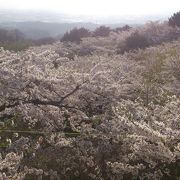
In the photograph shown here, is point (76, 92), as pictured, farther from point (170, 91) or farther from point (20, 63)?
point (170, 91)

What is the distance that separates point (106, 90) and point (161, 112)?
150cm

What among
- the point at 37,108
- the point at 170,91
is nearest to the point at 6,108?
the point at 37,108

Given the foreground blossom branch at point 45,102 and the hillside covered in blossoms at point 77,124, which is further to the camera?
the foreground blossom branch at point 45,102

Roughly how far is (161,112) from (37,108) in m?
3.03

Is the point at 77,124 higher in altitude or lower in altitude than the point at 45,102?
lower

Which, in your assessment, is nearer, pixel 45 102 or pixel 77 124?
pixel 45 102

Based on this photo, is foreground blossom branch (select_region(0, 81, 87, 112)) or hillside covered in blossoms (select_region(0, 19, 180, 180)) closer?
hillside covered in blossoms (select_region(0, 19, 180, 180))

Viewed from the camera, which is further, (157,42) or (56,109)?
(157,42)

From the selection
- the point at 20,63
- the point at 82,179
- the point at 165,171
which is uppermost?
the point at 20,63

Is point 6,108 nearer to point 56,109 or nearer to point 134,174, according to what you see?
point 56,109

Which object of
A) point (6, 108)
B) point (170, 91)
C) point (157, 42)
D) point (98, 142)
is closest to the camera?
point (6, 108)

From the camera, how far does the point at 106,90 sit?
1120cm

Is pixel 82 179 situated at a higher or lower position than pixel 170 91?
lower

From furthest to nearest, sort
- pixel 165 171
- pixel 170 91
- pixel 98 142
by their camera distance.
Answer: pixel 170 91 → pixel 98 142 → pixel 165 171
